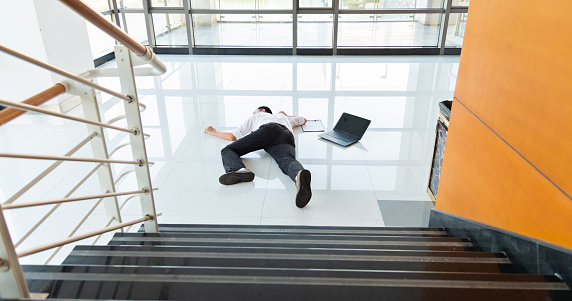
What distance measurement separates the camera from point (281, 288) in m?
1.28

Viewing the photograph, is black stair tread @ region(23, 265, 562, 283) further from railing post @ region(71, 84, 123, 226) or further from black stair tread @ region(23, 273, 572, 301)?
railing post @ region(71, 84, 123, 226)

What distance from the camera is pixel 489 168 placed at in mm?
2047

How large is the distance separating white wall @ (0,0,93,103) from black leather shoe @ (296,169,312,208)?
3781mm

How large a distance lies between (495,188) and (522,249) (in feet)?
1.41

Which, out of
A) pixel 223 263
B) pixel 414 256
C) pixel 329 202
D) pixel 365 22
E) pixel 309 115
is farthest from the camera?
pixel 365 22

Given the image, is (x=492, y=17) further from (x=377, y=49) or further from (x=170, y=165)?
(x=377, y=49)

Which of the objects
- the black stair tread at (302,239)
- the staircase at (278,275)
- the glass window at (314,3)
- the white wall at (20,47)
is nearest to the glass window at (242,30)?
the glass window at (314,3)

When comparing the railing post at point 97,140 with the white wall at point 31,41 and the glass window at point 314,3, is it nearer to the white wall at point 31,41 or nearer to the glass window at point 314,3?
the white wall at point 31,41

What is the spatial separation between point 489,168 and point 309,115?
3.40m

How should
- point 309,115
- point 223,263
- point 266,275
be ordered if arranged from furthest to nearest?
1. point 309,115
2. point 223,263
3. point 266,275

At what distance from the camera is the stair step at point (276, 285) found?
1.25m

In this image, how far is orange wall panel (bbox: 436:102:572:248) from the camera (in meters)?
1.55

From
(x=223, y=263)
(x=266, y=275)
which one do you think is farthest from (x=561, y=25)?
(x=223, y=263)

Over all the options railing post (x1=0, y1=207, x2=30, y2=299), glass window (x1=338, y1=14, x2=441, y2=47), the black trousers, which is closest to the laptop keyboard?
the black trousers
